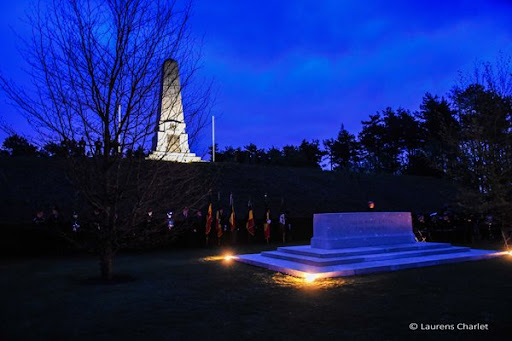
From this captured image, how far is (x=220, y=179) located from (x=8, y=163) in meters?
14.6

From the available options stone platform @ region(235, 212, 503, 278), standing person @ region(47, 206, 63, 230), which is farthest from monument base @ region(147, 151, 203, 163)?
stone platform @ region(235, 212, 503, 278)

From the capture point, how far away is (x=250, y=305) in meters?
6.32

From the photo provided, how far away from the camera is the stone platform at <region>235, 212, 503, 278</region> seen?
9945mm

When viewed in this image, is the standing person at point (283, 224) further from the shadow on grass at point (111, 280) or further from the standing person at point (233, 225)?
the shadow on grass at point (111, 280)

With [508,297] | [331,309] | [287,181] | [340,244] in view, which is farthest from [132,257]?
[287,181]

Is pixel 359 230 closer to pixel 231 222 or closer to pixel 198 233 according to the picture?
pixel 231 222

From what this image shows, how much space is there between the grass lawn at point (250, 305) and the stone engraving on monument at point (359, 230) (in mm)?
2338

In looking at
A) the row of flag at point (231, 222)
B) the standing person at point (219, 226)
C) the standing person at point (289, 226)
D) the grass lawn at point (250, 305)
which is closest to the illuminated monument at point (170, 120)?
the row of flag at point (231, 222)

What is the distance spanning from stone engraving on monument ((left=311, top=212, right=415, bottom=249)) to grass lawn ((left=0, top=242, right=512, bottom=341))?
7.67 ft

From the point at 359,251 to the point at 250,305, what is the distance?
575 centimetres

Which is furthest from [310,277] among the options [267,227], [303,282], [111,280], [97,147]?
[267,227]

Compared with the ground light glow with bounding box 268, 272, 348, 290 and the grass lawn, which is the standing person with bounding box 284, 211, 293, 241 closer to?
the grass lawn

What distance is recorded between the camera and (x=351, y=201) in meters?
31.1

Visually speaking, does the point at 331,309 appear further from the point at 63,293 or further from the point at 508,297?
the point at 63,293
